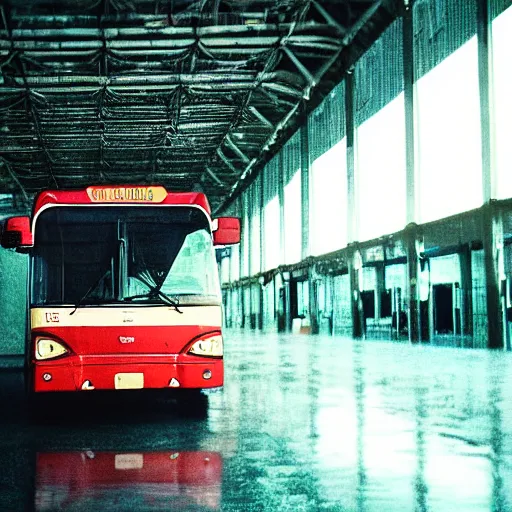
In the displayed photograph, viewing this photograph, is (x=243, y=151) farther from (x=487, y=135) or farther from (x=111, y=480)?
(x=111, y=480)

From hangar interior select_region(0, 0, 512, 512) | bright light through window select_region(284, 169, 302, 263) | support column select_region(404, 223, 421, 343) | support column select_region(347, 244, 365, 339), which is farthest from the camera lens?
bright light through window select_region(284, 169, 302, 263)

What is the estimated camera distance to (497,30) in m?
20.3

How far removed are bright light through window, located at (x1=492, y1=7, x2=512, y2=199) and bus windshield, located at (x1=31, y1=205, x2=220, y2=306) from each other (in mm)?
12872

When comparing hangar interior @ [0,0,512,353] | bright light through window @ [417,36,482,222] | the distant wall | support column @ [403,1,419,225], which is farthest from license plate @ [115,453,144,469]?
support column @ [403,1,419,225]

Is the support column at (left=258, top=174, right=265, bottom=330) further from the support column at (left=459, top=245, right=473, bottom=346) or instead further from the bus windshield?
the bus windshield

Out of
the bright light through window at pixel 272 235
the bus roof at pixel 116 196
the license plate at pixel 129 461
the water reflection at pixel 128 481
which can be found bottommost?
the water reflection at pixel 128 481

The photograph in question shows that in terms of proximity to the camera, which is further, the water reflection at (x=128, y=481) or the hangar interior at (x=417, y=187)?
the hangar interior at (x=417, y=187)

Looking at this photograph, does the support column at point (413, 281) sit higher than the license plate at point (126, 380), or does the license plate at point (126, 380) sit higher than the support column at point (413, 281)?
the support column at point (413, 281)

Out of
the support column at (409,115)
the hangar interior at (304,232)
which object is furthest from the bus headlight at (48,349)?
the support column at (409,115)

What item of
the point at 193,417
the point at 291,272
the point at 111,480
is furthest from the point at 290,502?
the point at 291,272

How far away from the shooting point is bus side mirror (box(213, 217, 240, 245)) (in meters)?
9.10

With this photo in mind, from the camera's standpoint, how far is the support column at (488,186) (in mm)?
20469

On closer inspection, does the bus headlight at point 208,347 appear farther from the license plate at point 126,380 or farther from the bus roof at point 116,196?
the bus roof at point 116,196

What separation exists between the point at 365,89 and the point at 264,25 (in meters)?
4.50
